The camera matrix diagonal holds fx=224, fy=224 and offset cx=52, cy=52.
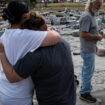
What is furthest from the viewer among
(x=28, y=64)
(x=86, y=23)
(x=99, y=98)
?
(x=99, y=98)

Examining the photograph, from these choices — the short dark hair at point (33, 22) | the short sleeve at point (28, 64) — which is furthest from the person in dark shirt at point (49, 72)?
the short dark hair at point (33, 22)

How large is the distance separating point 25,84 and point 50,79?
0.68ft

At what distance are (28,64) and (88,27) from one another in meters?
1.83

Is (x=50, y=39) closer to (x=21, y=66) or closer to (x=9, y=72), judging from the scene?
(x=21, y=66)

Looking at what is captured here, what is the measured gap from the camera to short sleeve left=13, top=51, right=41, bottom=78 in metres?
1.61

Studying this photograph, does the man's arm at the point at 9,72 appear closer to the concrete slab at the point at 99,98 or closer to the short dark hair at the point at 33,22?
the short dark hair at the point at 33,22

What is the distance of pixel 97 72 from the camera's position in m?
5.50

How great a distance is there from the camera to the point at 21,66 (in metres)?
1.63

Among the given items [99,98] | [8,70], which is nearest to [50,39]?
[8,70]

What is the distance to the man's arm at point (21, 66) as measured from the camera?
1615mm

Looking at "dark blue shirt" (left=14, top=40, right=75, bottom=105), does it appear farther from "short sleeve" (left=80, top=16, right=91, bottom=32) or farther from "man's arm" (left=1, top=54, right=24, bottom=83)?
"short sleeve" (left=80, top=16, right=91, bottom=32)

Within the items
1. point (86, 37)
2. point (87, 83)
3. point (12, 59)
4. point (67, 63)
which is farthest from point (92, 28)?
point (12, 59)

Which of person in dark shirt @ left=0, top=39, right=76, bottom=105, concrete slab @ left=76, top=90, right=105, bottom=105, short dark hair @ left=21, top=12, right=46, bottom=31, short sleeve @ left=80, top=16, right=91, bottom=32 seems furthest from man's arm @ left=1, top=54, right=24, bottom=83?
concrete slab @ left=76, top=90, right=105, bottom=105

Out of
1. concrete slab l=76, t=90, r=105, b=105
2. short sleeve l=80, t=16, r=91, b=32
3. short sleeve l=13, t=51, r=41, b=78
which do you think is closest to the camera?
short sleeve l=13, t=51, r=41, b=78
